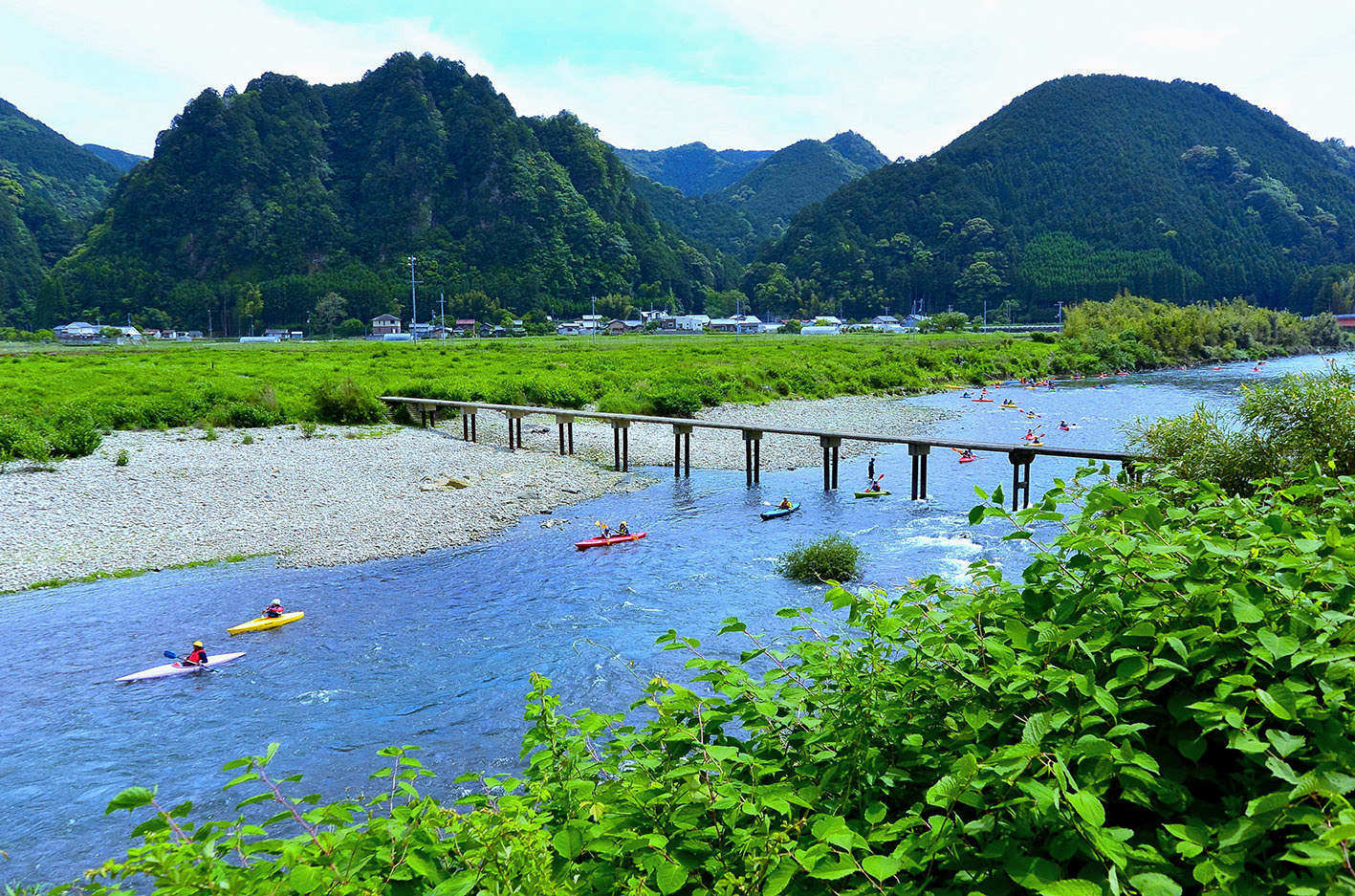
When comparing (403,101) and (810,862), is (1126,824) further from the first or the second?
(403,101)

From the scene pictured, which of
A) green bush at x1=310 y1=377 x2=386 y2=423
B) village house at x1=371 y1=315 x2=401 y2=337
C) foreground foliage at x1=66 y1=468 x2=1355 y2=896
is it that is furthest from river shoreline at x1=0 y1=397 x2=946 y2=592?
village house at x1=371 y1=315 x2=401 y2=337

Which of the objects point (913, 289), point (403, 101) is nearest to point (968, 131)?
point (913, 289)

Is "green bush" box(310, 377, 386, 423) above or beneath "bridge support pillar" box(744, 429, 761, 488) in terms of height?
above

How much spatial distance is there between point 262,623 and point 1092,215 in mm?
172392

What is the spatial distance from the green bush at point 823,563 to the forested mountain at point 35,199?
141 meters

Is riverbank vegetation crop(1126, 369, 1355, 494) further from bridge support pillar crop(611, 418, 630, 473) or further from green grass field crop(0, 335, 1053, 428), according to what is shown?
green grass field crop(0, 335, 1053, 428)

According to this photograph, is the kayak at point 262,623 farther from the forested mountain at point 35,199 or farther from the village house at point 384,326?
the forested mountain at point 35,199

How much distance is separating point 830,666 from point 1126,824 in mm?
1341

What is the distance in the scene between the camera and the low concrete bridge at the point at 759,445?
2091 cm

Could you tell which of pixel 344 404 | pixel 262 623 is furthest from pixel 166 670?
pixel 344 404

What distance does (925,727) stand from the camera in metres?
3.12

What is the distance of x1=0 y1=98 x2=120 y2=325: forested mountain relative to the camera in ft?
395

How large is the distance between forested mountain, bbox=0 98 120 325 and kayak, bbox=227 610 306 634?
137 metres

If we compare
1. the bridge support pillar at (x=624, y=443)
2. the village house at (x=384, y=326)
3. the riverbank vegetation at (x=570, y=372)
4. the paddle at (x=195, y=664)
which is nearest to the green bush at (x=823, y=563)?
the paddle at (x=195, y=664)
